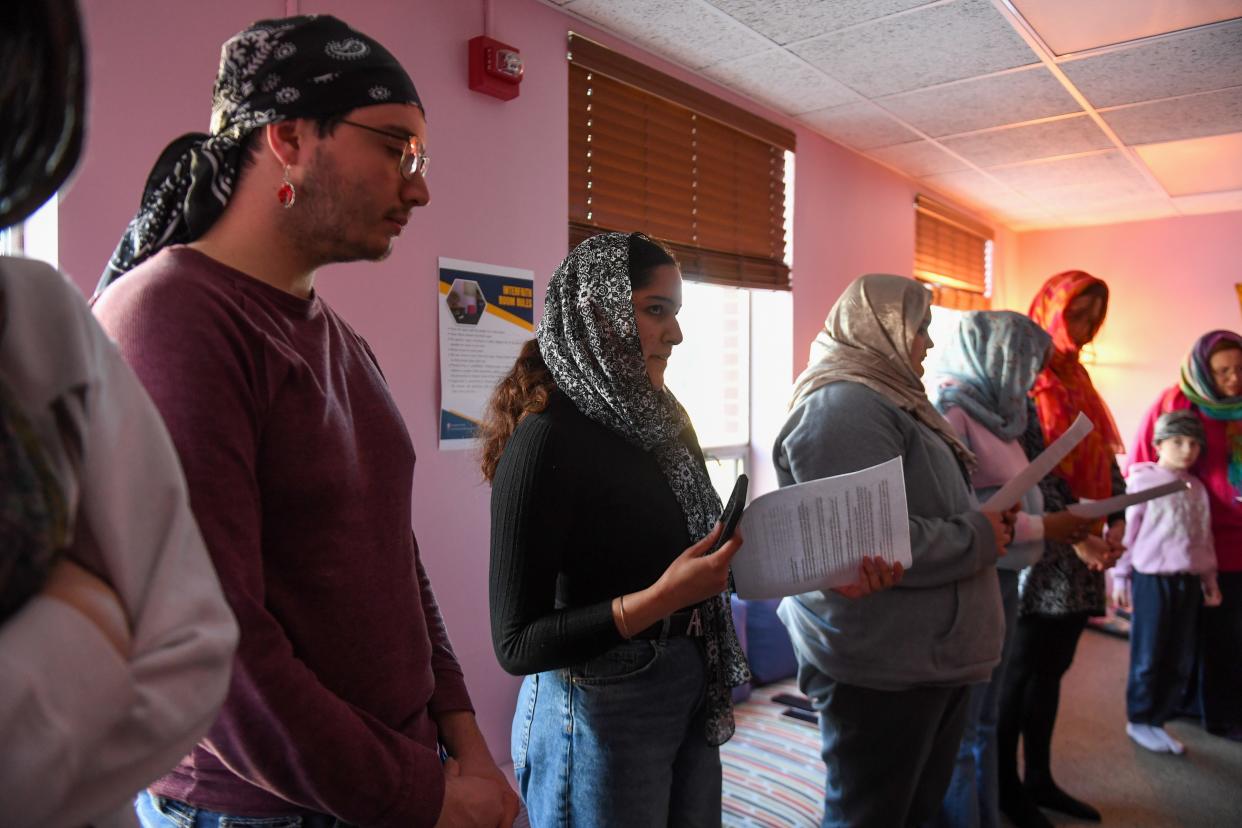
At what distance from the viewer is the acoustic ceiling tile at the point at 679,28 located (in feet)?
8.60

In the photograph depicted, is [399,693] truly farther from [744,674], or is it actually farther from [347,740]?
[744,674]

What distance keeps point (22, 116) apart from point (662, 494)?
101cm

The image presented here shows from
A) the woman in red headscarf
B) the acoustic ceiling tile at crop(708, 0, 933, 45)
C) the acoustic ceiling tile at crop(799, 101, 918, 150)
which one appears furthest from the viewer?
the acoustic ceiling tile at crop(799, 101, 918, 150)

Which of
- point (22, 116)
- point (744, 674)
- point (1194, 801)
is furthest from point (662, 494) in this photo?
point (1194, 801)

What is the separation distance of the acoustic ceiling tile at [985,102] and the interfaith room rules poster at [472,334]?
212 cm

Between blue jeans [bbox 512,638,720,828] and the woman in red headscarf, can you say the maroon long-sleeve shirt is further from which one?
the woman in red headscarf

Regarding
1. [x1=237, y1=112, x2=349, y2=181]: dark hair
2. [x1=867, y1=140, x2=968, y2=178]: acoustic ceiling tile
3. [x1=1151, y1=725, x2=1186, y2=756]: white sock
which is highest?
[x1=867, y1=140, x2=968, y2=178]: acoustic ceiling tile

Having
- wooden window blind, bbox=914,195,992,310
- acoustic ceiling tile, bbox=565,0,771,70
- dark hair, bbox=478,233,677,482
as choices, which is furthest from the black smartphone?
wooden window blind, bbox=914,195,992,310

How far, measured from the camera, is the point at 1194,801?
2.79 metres

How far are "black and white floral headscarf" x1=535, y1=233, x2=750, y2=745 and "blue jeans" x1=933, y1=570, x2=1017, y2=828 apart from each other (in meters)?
1.08

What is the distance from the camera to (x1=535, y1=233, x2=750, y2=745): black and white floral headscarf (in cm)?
127

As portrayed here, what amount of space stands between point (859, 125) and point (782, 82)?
2.51 ft

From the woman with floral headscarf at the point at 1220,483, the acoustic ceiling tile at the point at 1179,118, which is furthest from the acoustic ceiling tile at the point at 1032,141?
the woman with floral headscarf at the point at 1220,483

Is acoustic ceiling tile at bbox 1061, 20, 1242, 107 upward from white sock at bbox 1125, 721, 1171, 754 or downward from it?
upward
